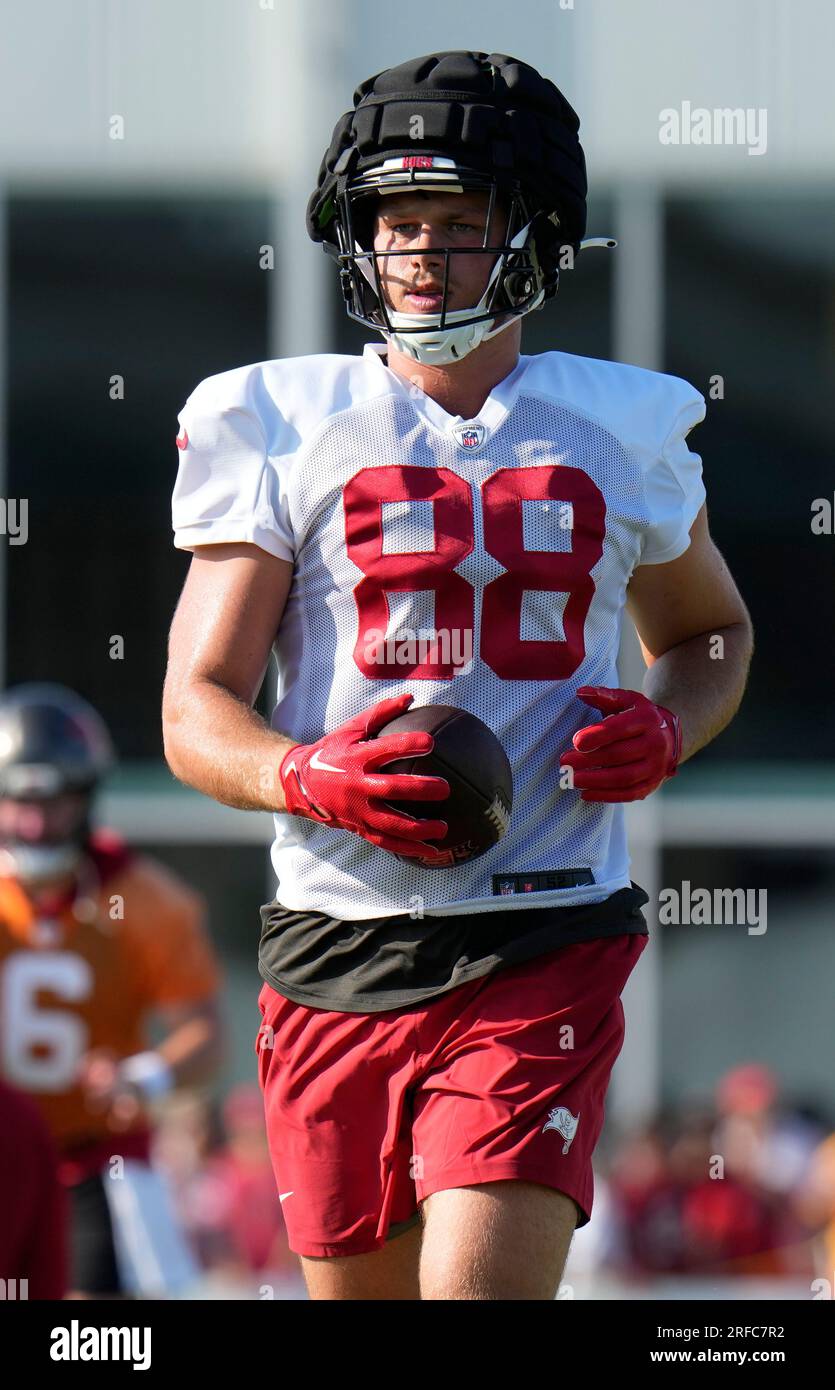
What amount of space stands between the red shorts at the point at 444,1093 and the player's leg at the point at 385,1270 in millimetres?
21

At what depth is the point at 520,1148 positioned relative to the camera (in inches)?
98.3

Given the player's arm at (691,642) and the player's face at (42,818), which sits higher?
the player's arm at (691,642)

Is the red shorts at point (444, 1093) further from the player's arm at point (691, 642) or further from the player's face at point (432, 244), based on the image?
the player's face at point (432, 244)

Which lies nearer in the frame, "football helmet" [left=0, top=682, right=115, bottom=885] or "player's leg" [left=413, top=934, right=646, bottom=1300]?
"player's leg" [left=413, top=934, right=646, bottom=1300]

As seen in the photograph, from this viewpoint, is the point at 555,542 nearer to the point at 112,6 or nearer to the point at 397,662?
the point at 397,662

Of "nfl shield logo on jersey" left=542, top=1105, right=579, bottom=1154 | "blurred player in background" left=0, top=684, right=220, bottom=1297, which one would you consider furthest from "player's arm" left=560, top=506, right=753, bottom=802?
"blurred player in background" left=0, top=684, right=220, bottom=1297

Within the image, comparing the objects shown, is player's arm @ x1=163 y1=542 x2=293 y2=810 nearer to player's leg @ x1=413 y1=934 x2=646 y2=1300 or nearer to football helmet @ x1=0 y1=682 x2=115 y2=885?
player's leg @ x1=413 y1=934 x2=646 y2=1300

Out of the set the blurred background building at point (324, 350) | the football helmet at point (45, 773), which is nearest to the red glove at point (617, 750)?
the football helmet at point (45, 773)

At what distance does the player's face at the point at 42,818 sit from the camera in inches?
237

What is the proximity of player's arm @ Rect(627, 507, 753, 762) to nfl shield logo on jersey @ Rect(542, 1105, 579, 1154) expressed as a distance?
2.03 feet

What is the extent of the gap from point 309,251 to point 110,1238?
4743mm

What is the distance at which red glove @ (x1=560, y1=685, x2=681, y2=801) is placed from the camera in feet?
8.63

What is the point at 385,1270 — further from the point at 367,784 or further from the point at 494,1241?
the point at 367,784
